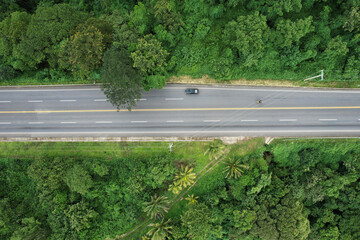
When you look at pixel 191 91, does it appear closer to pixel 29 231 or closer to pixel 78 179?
pixel 78 179

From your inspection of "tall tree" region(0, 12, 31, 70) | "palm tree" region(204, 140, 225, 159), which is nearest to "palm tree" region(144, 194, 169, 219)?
"palm tree" region(204, 140, 225, 159)

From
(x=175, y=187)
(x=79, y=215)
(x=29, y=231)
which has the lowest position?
(x=29, y=231)

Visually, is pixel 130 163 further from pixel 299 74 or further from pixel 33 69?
pixel 299 74

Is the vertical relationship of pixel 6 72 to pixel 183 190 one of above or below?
above

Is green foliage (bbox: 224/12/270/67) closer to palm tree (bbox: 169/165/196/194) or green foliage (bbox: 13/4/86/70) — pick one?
palm tree (bbox: 169/165/196/194)

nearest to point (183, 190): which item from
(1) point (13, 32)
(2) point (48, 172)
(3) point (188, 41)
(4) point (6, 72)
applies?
(2) point (48, 172)

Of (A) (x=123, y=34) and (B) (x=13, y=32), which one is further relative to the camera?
(B) (x=13, y=32)

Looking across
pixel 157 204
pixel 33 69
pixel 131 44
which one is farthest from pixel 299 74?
pixel 33 69
